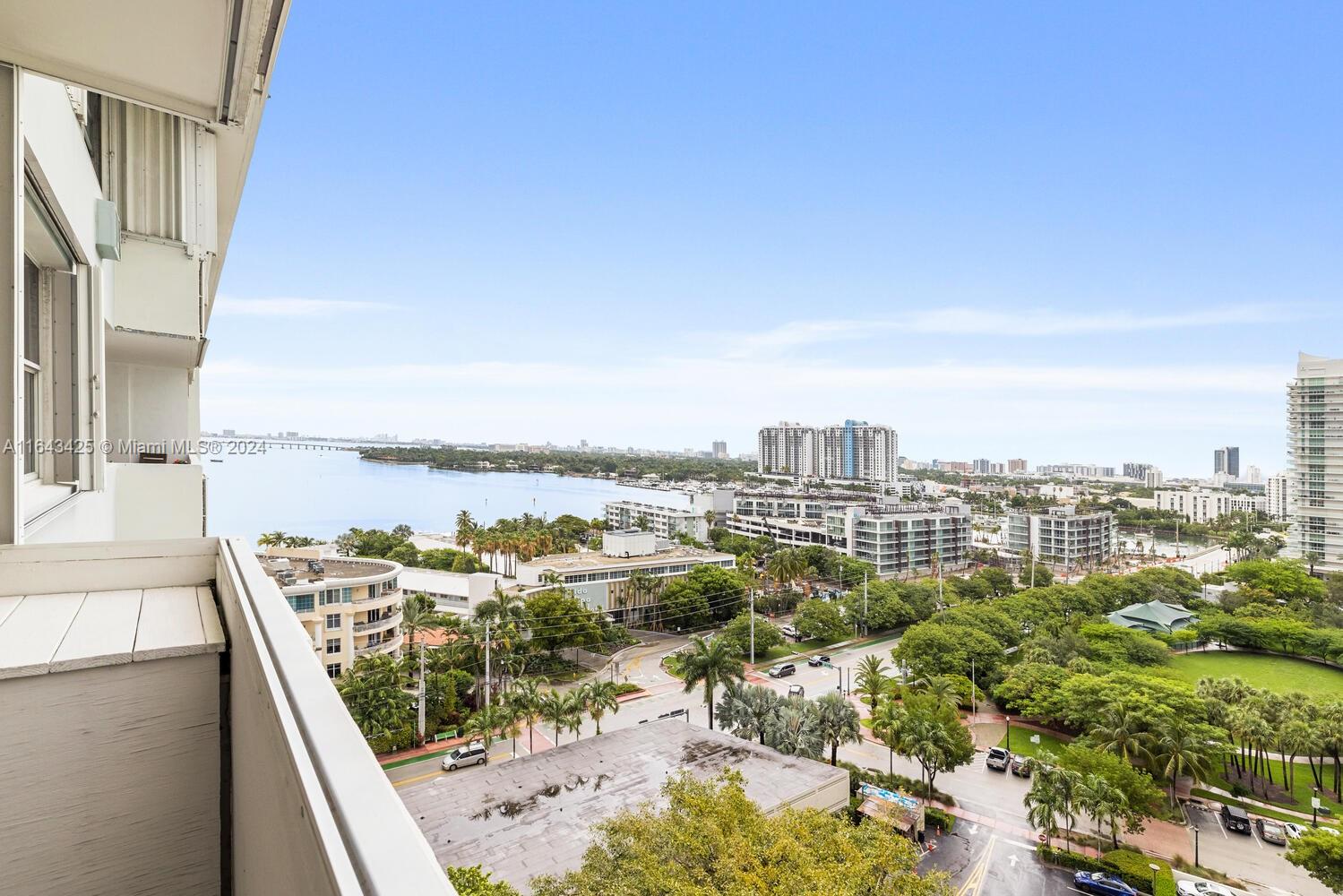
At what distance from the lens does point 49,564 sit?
4.44 ft

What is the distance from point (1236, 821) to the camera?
1070 centimetres

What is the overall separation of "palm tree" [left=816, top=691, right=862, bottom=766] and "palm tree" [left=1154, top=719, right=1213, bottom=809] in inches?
201

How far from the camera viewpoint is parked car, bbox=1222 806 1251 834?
10641 mm

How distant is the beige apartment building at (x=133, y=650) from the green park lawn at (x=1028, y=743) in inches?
603

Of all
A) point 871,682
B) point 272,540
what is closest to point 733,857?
point 871,682

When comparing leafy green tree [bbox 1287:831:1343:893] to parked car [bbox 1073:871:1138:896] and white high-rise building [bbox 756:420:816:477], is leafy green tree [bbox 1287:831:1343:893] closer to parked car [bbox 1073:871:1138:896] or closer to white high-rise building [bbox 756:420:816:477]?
parked car [bbox 1073:871:1138:896]

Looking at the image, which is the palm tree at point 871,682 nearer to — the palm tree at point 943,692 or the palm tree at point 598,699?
the palm tree at point 943,692

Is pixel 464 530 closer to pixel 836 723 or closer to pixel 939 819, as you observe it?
pixel 836 723

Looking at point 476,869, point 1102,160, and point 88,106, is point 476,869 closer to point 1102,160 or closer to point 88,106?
point 88,106

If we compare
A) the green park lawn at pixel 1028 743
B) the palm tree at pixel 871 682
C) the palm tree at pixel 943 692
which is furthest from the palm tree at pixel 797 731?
the green park lawn at pixel 1028 743

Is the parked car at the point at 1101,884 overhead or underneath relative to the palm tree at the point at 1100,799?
underneath

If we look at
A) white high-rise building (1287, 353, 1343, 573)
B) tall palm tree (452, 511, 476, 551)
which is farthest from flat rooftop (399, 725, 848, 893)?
white high-rise building (1287, 353, 1343, 573)

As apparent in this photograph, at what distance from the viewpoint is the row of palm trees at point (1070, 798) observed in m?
9.67

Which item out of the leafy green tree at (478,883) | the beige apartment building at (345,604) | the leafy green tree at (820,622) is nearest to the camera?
the leafy green tree at (478,883)
